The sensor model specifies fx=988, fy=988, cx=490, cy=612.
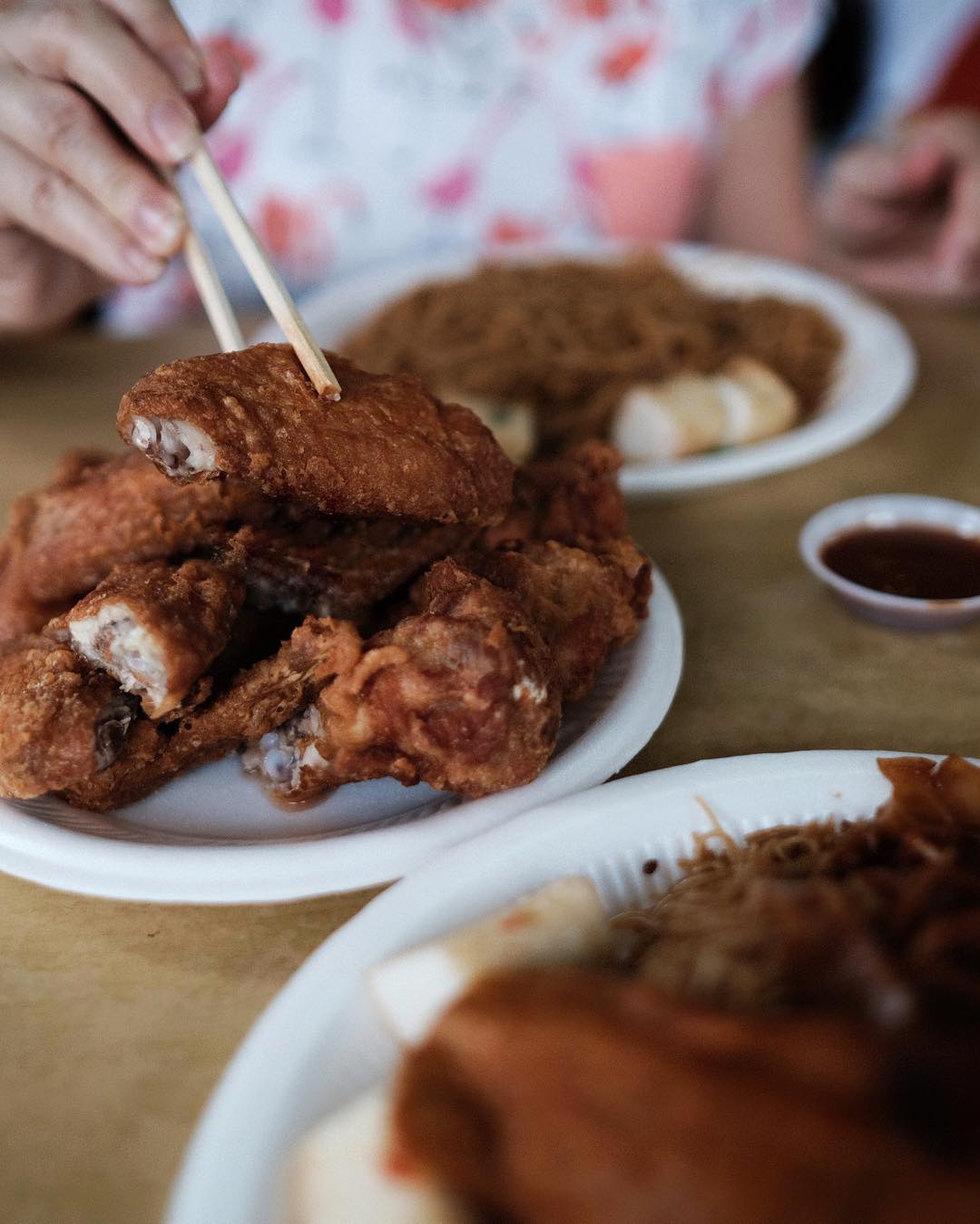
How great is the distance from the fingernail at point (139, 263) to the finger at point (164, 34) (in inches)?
14.5

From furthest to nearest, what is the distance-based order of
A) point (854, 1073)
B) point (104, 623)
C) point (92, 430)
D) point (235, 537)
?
point (92, 430) → point (235, 537) → point (104, 623) → point (854, 1073)

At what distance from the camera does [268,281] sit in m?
1.80

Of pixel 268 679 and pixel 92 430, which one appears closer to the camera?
pixel 268 679

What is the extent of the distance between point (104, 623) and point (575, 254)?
3.22 metres

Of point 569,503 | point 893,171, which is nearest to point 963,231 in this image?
point 893,171

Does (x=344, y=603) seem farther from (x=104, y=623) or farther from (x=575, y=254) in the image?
(x=575, y=254)

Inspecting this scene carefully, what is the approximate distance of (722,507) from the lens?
2.77 m

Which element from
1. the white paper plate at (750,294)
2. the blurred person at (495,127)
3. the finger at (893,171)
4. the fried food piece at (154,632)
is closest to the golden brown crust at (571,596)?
the fried food piece at (154,632)

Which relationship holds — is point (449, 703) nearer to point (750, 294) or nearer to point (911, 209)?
point (750, 294)

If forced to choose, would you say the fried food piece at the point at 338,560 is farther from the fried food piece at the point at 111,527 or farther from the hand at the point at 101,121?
the hand at the point at 101,121

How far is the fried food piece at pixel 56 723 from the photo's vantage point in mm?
1483

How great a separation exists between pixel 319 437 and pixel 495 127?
3319 millimetres

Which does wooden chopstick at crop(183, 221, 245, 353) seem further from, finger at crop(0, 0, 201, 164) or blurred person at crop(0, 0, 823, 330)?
blurred person at crop(0, 0, 823, 330)

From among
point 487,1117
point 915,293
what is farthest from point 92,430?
point 915,293
